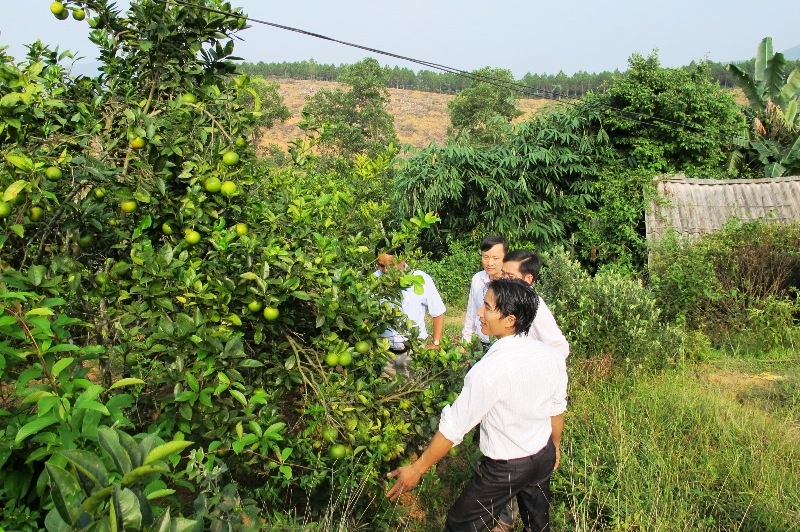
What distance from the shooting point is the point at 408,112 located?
72938 mm

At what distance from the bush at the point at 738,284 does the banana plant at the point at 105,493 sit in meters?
7.24

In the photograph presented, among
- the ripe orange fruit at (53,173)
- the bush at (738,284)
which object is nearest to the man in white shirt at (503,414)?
the ripe orange fruit at (53,173)

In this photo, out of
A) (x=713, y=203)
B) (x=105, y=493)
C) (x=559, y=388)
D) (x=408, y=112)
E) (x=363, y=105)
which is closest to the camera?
(x=105, y=493)

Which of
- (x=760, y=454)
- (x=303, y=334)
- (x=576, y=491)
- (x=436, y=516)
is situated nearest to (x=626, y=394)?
(x=760, y=454)

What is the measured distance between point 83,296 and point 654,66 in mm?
10472

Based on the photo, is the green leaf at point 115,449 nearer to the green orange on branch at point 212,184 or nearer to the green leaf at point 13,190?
the green leaf at point 13,190

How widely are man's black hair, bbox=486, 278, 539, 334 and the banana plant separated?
5.54 ft

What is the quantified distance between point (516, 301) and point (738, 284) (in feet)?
21.3

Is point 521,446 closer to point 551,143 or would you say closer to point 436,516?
point 436,516

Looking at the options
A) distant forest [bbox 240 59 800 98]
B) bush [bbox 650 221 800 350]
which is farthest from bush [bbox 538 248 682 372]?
distant forest [bbox 240 59 800 98]

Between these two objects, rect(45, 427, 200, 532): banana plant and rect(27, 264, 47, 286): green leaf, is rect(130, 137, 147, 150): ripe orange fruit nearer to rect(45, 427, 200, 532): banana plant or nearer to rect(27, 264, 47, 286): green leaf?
rect(27, 264, 47, 286): green leaf

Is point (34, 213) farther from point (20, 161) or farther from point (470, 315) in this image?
point (470, 315)

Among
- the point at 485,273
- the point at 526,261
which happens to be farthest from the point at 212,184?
the point at 485,273

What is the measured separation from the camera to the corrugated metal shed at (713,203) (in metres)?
9.01
